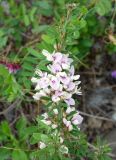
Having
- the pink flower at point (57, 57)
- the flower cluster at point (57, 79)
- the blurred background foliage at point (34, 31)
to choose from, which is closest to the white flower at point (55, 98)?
the flower cluster at point (57, 79)

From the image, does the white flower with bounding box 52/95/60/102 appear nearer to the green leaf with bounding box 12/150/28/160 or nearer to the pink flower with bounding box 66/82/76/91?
the pink flower with bounding box 66/82/76/91

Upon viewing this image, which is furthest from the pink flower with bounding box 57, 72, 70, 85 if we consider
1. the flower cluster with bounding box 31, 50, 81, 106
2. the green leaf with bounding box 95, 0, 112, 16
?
the green leaf with bounding box 95, 0, 112, 16

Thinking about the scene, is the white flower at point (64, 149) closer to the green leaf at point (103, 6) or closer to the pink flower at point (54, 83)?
the pink flower at point (54, 83)

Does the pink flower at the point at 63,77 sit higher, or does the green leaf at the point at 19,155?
the pink flower at the point at 63,77

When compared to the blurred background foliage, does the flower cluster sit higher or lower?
lower

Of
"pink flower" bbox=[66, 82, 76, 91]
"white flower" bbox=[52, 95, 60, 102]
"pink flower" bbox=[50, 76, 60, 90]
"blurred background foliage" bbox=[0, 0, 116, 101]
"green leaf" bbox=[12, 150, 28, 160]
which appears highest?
"blurred background foliage" bbox=[0, 0, 116, 101]

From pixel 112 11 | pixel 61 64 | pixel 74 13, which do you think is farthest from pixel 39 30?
pixel 61 64

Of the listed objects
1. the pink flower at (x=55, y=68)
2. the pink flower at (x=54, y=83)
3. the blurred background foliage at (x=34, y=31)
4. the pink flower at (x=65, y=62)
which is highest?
the blurred background foliage at (x=34, y=31)

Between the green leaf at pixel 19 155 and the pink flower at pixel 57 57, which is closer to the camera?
the pink flower at pixel 57 57

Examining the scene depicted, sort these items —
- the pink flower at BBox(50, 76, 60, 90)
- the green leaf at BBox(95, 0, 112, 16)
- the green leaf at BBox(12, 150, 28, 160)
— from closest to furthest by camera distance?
the pink flower at BBox(50, 76, 60, 90)
the green leaf at BBox(12, 150, 28, 160)
the green leaf at BBox(95, 0, 112, 16)
